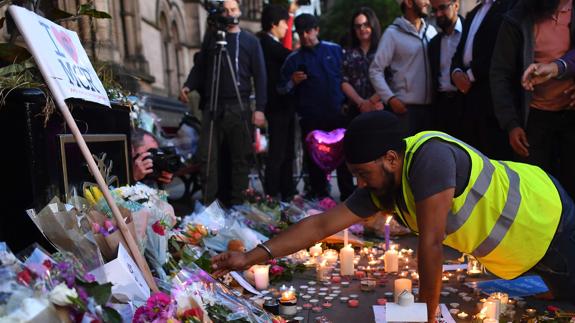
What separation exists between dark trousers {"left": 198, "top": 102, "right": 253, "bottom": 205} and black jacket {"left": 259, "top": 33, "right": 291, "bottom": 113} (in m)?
0.49

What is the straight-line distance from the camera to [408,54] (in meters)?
4.08

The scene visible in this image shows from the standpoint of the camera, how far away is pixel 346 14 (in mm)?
27516

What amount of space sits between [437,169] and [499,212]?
0.43 m

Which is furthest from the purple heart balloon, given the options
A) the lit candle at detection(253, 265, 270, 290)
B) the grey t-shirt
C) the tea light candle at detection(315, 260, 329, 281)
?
the grey t-shirt

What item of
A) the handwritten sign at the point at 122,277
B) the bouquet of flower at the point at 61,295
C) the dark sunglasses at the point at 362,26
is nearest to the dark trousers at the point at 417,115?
the dark sunglasses at the point at 362,26

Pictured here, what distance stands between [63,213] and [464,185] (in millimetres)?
1501

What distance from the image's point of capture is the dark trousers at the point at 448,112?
12.2ft

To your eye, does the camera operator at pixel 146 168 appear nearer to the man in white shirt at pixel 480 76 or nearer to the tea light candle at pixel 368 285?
the tea light candle at pixel 368 285

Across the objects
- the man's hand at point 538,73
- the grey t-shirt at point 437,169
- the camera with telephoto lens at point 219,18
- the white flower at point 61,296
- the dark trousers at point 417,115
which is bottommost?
the dark trousers at point 417,115

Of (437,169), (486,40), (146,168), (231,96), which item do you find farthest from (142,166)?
(486,40)

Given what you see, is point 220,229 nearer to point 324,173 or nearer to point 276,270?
point 276,270

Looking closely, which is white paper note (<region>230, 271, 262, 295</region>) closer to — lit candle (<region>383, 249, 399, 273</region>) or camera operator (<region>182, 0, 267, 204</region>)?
lit candle (<region>383, 249, 399, 273</region>)

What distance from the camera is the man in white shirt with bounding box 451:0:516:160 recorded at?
337 centimetres

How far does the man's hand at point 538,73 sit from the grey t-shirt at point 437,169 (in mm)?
1065
